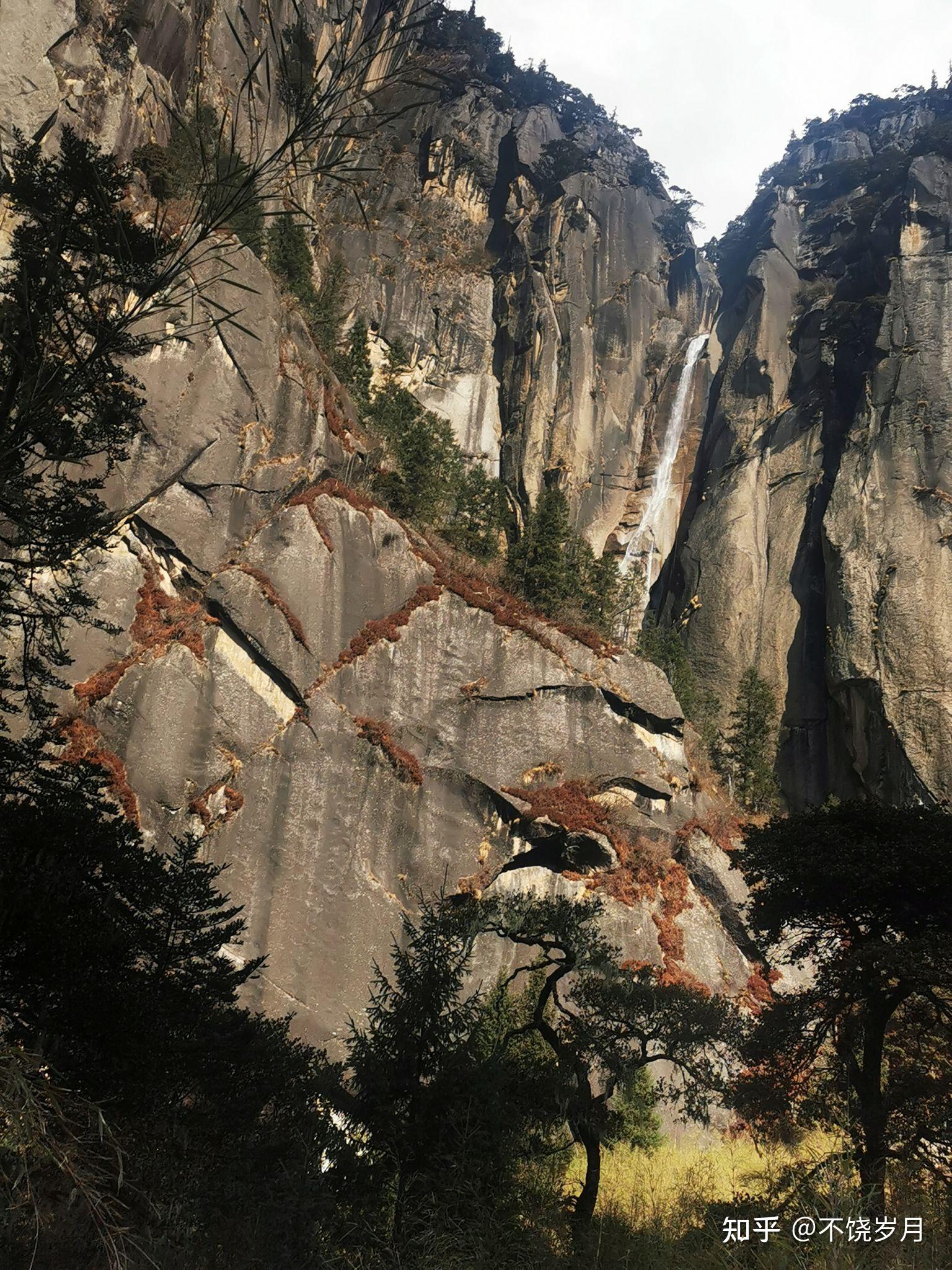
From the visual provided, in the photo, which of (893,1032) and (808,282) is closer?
(893,1032)

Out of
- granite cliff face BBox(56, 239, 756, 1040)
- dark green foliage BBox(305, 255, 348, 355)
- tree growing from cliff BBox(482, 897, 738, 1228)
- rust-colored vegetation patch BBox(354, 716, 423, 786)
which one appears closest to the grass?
tree growing from cliff BBox(482, 897, 738, 1228)

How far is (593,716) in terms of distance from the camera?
2061cm

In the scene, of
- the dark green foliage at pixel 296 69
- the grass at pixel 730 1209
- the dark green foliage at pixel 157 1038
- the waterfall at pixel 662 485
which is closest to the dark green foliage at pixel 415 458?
the waterfall at pixel 662 485

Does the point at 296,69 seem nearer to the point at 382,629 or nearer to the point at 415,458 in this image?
the point at 382,629

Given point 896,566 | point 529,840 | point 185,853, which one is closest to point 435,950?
point 185,853

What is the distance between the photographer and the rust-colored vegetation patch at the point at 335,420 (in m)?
23.2

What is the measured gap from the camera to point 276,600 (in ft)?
61.7

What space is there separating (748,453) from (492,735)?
1150 inches

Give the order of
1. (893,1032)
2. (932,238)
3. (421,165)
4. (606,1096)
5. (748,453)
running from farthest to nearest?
(421,165)
(748,453)
(932,238)
(893,1032)
(606,1096)

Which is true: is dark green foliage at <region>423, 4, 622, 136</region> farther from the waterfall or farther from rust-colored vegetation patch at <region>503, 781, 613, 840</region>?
rust-colored vegetation patch at <region>503, 781, 613, 840</region>

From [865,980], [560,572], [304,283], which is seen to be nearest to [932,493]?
[560,572]

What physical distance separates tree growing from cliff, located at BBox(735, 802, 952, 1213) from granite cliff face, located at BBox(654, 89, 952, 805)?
19662 mm

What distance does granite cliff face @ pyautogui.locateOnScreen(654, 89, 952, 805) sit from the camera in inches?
1186

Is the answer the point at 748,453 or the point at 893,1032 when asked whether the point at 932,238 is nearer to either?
the point at 748,453
